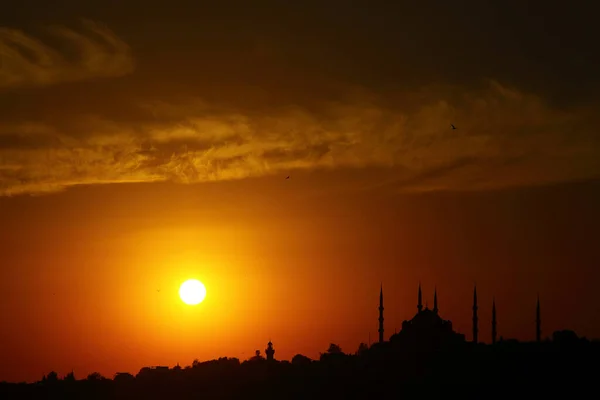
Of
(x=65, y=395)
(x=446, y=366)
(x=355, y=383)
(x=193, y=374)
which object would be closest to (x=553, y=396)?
(x=446, y=366)

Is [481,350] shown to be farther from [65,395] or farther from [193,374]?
[65,395]

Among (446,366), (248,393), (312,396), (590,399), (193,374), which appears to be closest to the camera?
(590,399)

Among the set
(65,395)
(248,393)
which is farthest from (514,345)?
(65,395)

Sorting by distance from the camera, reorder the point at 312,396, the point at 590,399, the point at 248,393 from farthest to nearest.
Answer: the point at 248,393, the point at 312,396, the point at 590,399

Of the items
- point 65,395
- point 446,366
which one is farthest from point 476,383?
point 65,395

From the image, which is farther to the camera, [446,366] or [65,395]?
[65,395]

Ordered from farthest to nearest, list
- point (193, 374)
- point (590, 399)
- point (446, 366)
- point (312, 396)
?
point (193, 374)
point (312, 396)
point (446, 366)
point (590, 399)

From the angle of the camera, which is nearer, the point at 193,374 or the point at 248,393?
the point at 248,393

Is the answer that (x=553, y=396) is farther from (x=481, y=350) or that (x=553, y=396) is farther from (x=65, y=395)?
(x=65, y=395)
